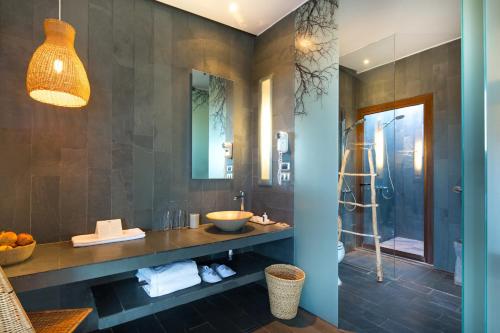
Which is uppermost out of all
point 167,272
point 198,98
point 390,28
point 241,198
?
point 390,28

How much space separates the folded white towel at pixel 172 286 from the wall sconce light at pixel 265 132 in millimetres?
1243

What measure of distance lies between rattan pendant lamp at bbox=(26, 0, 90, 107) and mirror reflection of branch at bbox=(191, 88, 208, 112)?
1200 millimetres

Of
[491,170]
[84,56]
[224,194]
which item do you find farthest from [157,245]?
[491,170]

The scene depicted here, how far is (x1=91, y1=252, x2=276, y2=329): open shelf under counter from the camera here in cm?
164

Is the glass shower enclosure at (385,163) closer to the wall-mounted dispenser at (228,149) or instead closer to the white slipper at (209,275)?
the wall-mounted dispenser at (228,149)

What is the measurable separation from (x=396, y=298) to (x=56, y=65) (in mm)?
3364

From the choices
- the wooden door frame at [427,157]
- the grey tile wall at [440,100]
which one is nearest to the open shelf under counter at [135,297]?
the wooden door frame at [427,157]

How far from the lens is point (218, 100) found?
109 inches

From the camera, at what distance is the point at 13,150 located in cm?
176

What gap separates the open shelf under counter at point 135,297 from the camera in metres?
1.64

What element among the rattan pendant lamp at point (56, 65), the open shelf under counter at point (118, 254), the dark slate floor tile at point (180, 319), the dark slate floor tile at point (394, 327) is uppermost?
the rattan pendant lamp at point (56, 65)

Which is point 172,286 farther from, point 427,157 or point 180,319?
point 427,157

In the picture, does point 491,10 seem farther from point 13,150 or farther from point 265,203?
point 13,150

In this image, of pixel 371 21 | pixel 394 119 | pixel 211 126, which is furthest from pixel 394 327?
pixel 371 21
